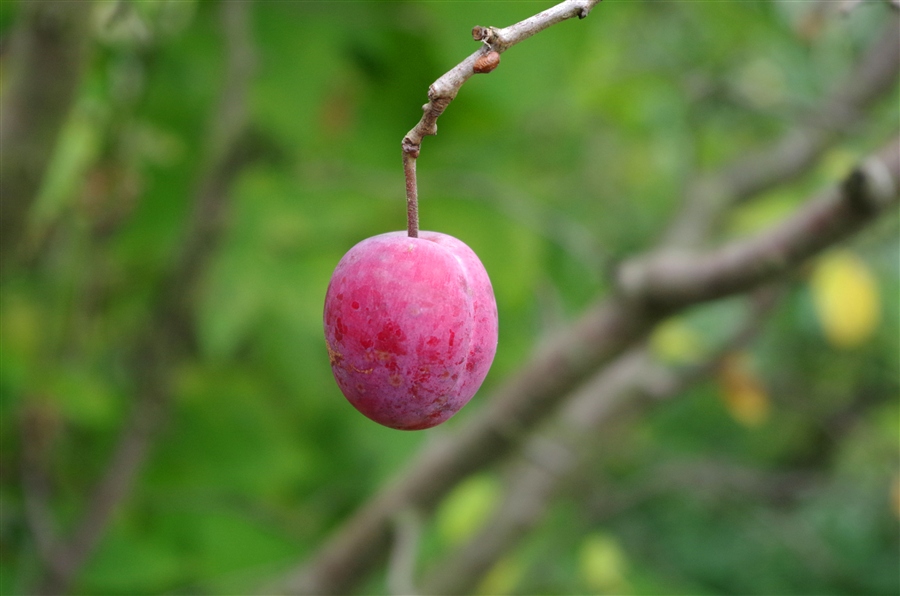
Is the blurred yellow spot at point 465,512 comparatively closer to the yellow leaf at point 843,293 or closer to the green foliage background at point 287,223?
the green foliage background at point 287,223

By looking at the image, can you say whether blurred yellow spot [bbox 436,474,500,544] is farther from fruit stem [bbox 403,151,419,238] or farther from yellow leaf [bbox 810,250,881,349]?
fruit stem [bbox 403,151,419,238]

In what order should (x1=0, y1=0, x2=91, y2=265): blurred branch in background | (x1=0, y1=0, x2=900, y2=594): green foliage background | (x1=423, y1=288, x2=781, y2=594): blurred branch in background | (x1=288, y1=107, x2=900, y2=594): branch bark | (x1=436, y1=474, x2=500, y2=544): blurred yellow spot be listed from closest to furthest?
(x1=0, y1=0, x2=91, y2=265): blurred branch in background, (x1=288, y1=107, x2=900, y2=594): branch bark, (x1=0, y1=0, x2=900, y2=594): green foliage background, (x1=423, y1=288, x2=781, y2=594): blurred branch in background, (x1=436, y1=474, x2=500, y2=544): blurred yellow spot

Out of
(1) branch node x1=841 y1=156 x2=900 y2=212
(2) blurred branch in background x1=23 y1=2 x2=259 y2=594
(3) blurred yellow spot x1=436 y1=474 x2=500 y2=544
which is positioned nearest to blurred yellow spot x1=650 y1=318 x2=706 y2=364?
(3) blurred yellow spot x1=436 y1=474 x2=500 y2=544

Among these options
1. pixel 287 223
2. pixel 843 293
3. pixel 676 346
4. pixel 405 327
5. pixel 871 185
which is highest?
pixel 843 293

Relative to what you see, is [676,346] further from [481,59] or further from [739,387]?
[481,59]

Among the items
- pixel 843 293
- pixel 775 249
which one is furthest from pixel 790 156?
pixel 775 249

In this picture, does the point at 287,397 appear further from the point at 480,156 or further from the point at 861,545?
the point at 861,545
